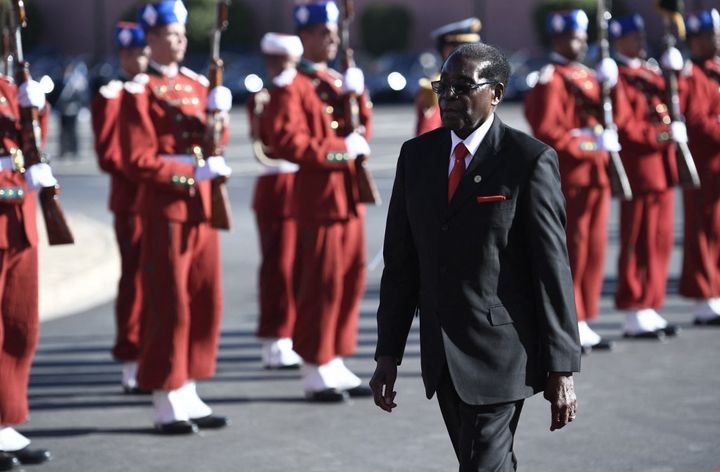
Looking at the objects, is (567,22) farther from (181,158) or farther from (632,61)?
(181,158)

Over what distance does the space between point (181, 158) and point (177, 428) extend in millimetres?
1360

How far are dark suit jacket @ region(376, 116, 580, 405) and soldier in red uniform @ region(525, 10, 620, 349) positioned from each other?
4688 mm

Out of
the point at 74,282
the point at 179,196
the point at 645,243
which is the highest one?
the point at 179,196

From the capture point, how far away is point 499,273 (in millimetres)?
4801

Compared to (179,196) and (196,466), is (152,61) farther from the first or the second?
(196,466)

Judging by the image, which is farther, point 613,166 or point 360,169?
point 613,166

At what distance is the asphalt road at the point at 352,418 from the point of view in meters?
7.01

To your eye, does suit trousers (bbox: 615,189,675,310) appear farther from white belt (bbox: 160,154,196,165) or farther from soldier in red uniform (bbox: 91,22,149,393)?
white belt (bbox: 160,154,196,165)

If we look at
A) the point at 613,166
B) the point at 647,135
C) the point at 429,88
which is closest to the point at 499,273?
the point at 429,88

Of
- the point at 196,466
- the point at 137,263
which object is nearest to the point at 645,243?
the point at 137,263

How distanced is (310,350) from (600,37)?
128 inches

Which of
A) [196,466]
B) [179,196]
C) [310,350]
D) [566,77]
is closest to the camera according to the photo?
[196,466]

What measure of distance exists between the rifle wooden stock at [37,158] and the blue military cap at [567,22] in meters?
3.68

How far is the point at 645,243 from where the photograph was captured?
33.3ft
